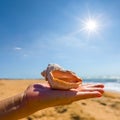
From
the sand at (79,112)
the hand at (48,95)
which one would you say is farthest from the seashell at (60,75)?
the sand at (79,112)

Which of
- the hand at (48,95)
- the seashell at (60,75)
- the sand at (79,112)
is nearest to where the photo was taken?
the hand at (48,95)

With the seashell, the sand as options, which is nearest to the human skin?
the seashell

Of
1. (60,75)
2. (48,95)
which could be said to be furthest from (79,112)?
(48,95)

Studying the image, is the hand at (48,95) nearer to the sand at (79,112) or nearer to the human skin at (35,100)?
the human skin at (35,100)

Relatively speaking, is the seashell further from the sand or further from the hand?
the sand

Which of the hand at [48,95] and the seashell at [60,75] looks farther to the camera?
the seashell at [60,75]

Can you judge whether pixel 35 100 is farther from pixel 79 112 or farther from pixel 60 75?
pixel 79 112

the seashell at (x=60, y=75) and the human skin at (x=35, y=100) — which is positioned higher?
the seashell at (x=60, y=75)

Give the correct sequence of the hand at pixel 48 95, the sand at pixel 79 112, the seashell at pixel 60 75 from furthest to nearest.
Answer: the sand at pixel 79 112
the seashell at pixel 60 75
the hand at pixel 48 95

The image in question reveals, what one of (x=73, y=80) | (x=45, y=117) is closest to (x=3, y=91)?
(x=45, y=117)
